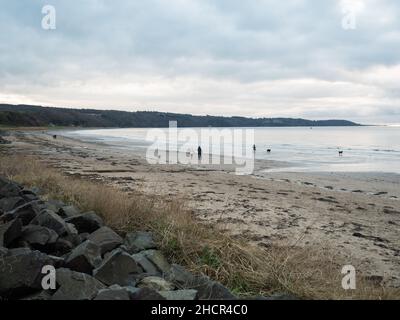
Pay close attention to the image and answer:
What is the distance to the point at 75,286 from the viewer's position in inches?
144

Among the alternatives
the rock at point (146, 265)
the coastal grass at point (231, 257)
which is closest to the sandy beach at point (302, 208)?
the coastal grass at point (231, 257)

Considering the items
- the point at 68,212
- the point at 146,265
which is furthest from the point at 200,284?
the point at 68,212

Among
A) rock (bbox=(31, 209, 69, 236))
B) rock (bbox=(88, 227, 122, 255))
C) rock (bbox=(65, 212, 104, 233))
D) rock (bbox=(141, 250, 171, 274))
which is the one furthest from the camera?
rock (bbox=(65, 212, 104, 233))

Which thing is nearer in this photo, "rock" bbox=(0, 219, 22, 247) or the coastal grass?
the coastal grass

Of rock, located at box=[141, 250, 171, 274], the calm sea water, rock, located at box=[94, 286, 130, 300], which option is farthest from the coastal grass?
the calm sea water

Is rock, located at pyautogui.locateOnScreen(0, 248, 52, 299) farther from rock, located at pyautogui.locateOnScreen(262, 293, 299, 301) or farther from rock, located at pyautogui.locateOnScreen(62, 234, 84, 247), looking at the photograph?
rock, located at pyautogui.locateOnScreen(262, 293, 299, 301)

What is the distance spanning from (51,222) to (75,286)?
1902mm

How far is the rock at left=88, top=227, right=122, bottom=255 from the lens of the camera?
16.3 feet

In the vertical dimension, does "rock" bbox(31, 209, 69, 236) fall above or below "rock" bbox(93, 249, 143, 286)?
above

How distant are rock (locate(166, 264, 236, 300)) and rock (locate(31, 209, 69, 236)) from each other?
→ 1626mm

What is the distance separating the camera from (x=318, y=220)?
9812mm

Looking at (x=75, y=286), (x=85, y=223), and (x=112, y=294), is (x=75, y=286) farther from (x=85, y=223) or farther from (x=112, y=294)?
(x=85, y=223)
